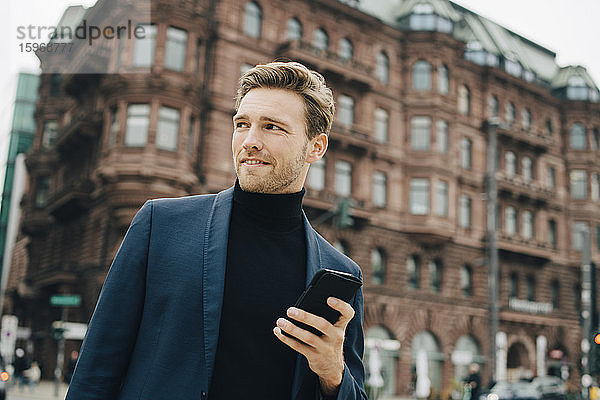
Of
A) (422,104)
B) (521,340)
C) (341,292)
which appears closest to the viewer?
(341,292)

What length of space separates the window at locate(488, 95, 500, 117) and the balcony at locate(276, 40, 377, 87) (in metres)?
8.88

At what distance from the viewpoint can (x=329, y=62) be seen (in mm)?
30750

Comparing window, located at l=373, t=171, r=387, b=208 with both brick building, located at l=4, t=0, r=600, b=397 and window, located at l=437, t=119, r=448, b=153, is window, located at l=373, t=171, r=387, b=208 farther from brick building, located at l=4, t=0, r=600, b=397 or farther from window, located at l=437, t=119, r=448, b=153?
window, located at l=437, t=119, r=448, b=153

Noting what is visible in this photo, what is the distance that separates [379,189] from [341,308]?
3101cm

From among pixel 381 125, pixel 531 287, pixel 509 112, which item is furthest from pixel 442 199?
pixel 531 287

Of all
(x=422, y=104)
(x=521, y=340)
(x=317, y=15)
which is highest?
(x=317, y=15)

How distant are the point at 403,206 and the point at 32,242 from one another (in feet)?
74.0

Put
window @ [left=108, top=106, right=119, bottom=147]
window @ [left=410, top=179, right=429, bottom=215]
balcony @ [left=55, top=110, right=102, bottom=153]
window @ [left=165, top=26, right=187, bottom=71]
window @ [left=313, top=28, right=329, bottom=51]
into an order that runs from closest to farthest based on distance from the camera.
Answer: window @ [left=108, top=106, right=119, bottom=147]
window @ [left=165, top=26, right=187, bottom=71]
balcony @ [left=55, top=110, right=102, bottom=153]
window @ [left=313, top=28, right=329, bottom=51]
window @ [left=410, top=179, right=429, bottom=215]

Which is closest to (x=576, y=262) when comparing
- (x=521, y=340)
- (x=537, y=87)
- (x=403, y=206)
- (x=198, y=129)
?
(x=521, y=340)

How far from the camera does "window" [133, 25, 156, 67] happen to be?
1033 inches

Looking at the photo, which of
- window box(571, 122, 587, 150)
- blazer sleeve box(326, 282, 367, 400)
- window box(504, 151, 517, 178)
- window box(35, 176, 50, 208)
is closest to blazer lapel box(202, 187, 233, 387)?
blazer sleeve box(326, 282, 367, 400)

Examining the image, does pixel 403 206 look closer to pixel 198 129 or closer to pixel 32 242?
→ pixel 198 129

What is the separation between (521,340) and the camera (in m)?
36.6

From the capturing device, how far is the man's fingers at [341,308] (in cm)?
180
